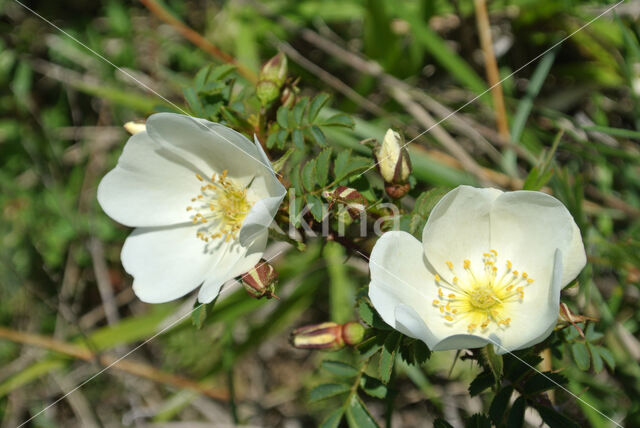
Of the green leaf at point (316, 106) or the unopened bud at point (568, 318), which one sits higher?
the green leaf at point (316, 106)

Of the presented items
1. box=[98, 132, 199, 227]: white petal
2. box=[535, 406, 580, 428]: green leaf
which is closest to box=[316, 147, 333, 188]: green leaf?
box=[98, 132, 199, 227]: white petal

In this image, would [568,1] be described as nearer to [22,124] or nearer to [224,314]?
[224,314]

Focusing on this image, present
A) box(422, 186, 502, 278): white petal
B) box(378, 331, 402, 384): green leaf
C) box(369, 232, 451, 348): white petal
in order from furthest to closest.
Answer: box(422, 186, 502, 278): white petal → box(378, 331, 402, 384): green leaf → box(369, 232, 451, 348): white petal

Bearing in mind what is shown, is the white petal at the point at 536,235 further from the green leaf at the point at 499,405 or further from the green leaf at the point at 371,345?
the green leaf at the point at 371,345

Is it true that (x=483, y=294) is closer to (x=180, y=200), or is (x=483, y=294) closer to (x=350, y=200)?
(x=350, y=200)

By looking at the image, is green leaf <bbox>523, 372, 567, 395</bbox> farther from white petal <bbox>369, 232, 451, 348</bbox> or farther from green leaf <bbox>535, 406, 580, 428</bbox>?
white petal <bbox>369, 232, 451, 348</bbox>

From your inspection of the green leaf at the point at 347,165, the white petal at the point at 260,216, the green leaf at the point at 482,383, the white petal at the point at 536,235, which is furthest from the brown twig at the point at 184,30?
the green leaf at the point at 482,383

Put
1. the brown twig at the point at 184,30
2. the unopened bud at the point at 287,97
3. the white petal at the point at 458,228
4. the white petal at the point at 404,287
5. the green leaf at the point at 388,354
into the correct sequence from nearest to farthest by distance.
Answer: the white petal at the point at 404,287
the green leaf at the point at 388,354
the white petal at the point at 458,228
the unopened bud at the point at 287,97
the brown twig at the point at 184,30
